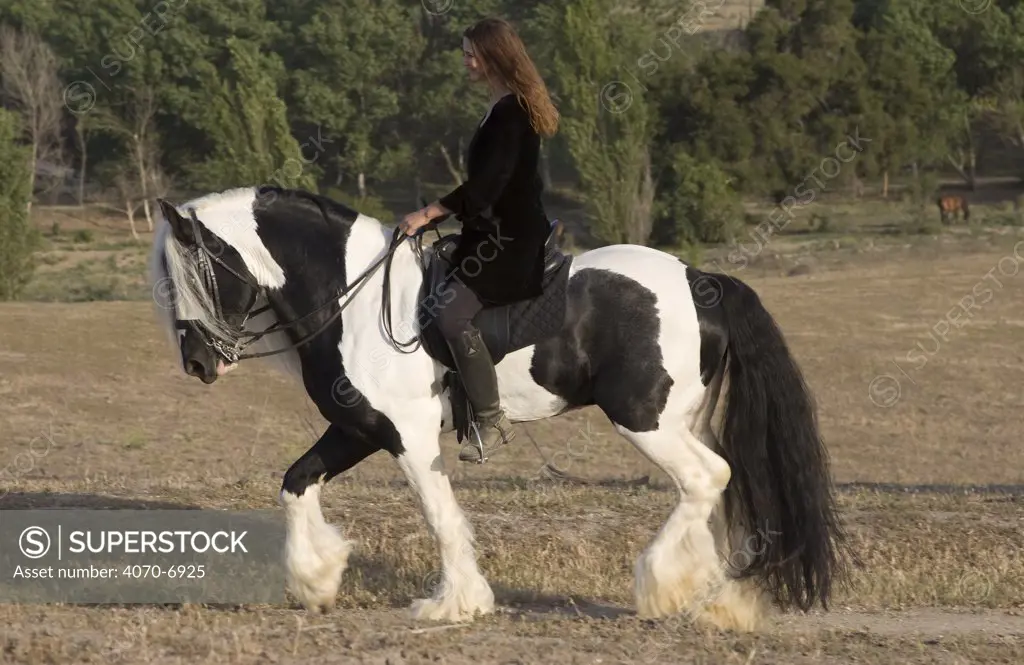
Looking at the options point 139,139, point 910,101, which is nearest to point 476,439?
point 910,101

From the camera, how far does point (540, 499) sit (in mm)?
9219

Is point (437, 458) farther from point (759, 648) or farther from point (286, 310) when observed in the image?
point (759, 648)

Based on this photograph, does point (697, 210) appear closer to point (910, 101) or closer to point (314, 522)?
point (910, 101)

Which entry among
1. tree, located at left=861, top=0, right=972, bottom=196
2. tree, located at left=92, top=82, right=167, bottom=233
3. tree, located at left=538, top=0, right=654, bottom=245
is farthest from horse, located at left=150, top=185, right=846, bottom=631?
tree, located at left=861, top=0, right=972, bottom=196

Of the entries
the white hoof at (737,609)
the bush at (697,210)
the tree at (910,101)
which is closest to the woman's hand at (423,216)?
the white hoof at (737,609)

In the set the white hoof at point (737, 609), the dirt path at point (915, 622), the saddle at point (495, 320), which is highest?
the saddle at point (495, 320)

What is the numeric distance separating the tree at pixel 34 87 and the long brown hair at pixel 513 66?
4823 cm

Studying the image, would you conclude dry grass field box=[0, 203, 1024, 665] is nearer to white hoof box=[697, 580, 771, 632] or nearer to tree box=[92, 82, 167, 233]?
white hoof box=[697, 580, 771, 632]

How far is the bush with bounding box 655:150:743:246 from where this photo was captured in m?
46.6

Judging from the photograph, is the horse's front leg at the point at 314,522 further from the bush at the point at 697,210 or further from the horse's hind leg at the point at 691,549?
the bush at the point at 697,210

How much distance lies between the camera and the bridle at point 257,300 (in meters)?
6.39

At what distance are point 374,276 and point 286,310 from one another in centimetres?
44

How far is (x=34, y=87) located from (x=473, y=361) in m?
52.5

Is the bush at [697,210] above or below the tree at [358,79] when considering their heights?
below
